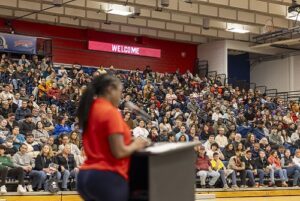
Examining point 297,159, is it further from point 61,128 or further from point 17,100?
point 17,100

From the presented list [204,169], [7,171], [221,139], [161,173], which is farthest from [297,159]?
[161,173]

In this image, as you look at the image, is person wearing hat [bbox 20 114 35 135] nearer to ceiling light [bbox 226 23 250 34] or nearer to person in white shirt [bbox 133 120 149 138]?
person in white shirt [bbox 133 120 149 138]

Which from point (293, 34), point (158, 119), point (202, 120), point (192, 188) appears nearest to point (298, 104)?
point (293, 34)

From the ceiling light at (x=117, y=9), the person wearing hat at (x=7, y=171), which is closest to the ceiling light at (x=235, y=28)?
the ceiling light at (x=117, y=9)

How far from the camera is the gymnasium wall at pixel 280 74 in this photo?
28.2 metres

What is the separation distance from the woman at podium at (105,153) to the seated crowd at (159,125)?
5836mm

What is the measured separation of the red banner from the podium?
70.5ft

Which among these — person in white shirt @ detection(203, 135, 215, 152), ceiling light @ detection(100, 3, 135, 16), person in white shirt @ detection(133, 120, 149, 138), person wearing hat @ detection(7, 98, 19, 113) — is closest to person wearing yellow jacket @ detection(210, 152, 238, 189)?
person in white shirt @ detection(203, 135, 215, 152)

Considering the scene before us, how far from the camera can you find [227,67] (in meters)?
27.8

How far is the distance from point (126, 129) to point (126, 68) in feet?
73.7

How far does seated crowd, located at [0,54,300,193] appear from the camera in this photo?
11.8 metres

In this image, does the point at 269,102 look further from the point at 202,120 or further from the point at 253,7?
the point at 202,120

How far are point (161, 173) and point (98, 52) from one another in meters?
22.2

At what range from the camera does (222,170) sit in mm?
14023
